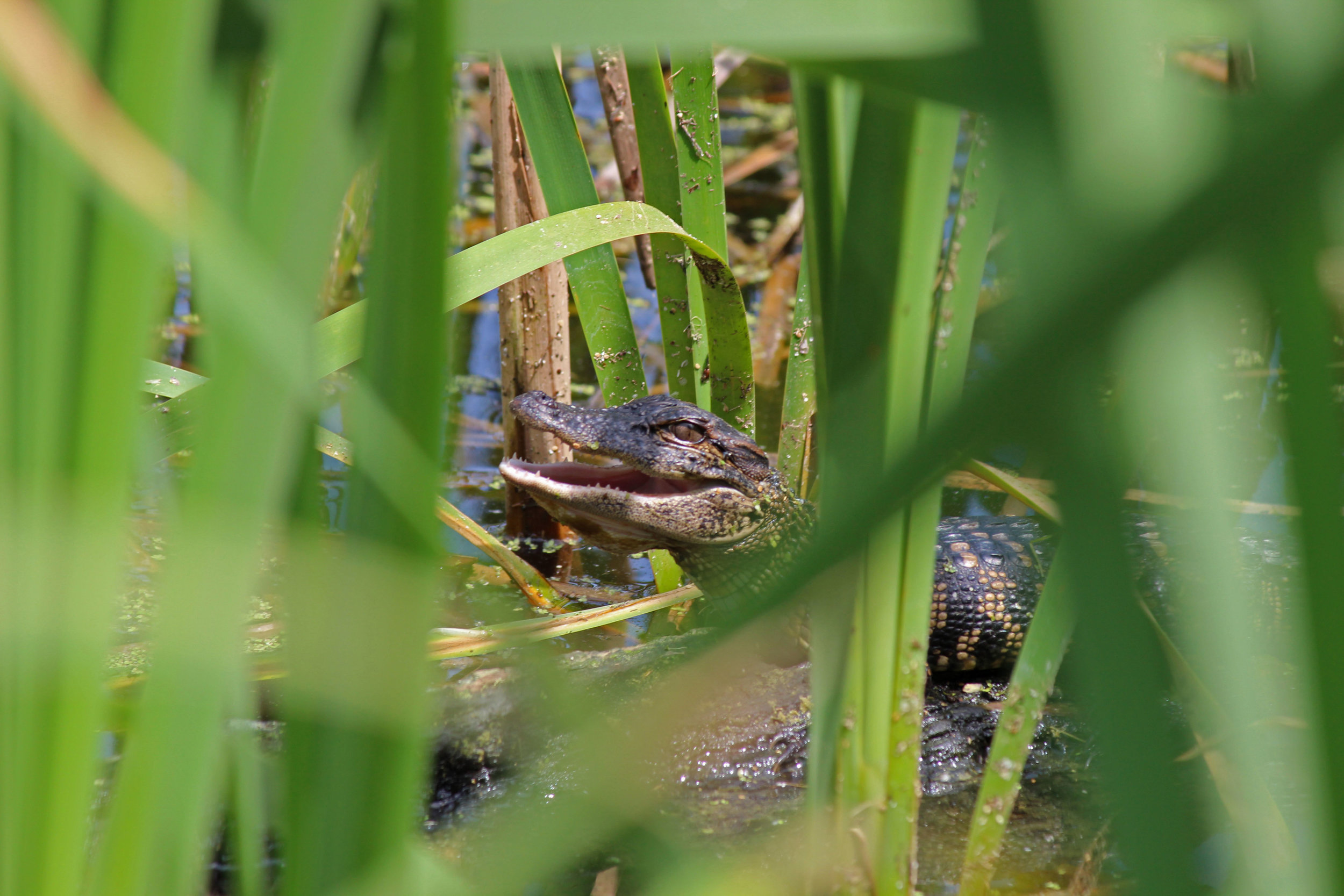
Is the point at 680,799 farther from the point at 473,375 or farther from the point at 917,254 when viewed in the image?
the point at 473,375

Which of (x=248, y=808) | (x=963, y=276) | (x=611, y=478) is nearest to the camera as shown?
(x=248, y=808)

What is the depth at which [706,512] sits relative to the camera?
304 centimetres

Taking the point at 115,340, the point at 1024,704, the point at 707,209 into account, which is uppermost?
the point at 707,209

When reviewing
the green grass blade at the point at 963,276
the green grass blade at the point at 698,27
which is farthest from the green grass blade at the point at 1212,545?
the green grass blade at the point at 963,276

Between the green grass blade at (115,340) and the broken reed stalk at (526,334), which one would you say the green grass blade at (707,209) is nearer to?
the broken reed stalk at (526,334)

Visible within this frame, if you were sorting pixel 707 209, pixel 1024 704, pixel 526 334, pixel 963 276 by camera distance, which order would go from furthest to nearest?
pixel 526 334 < pixel 707 209 < pixel 1024 704 < pixel 963 276

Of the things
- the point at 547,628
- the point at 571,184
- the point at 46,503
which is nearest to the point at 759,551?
the point at 547,628

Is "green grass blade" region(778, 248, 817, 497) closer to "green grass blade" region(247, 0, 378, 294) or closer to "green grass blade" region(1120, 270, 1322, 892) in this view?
"green grass blade" region(1120, 270, 1322, 892)

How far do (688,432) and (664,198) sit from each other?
723 millimetres

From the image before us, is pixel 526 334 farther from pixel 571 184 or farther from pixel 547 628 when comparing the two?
pixel 547 628

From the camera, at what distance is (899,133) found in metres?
0.77

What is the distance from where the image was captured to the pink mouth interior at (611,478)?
2.99 metres

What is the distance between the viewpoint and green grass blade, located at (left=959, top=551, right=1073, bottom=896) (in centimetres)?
141

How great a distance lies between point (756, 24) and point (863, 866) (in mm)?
1040
